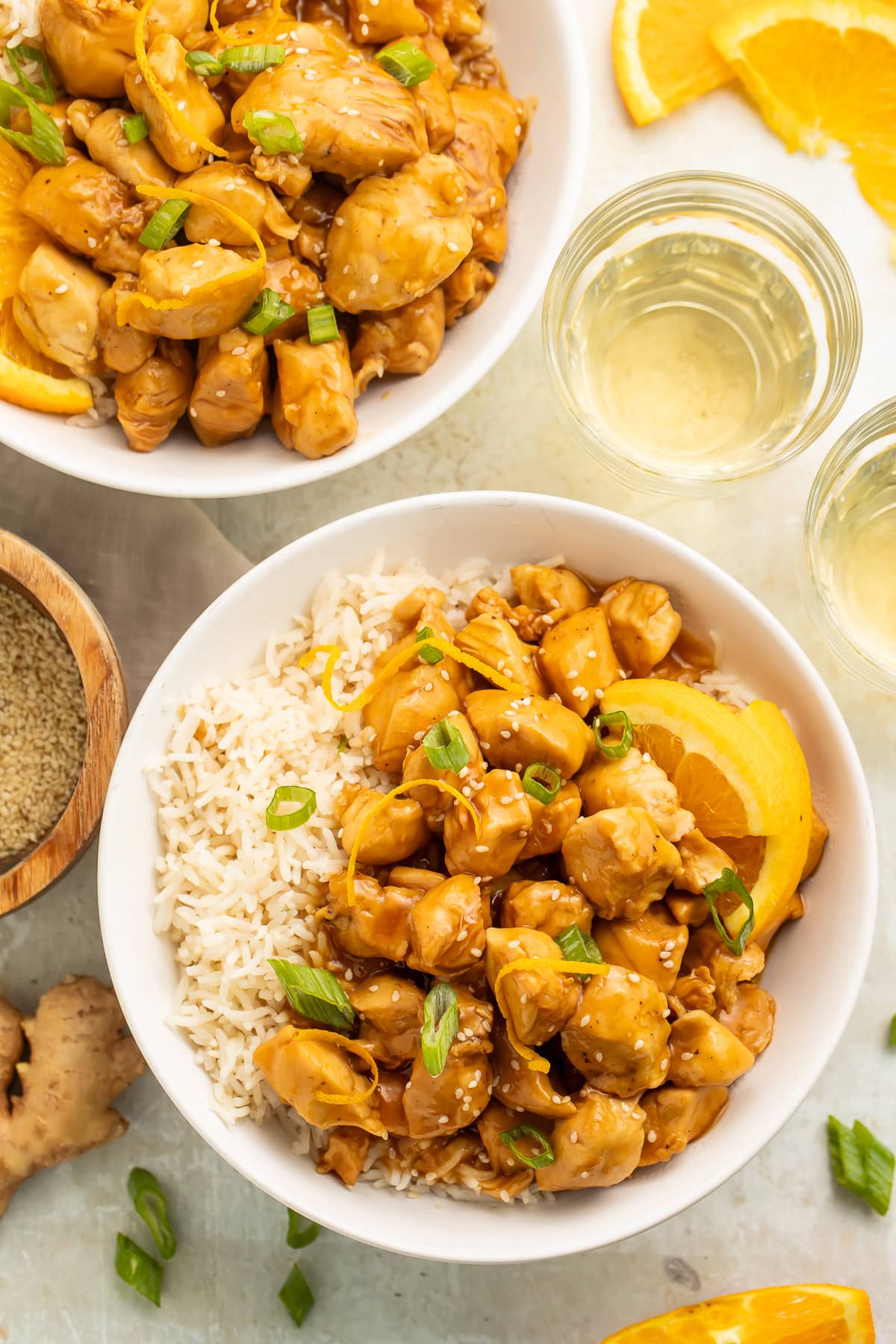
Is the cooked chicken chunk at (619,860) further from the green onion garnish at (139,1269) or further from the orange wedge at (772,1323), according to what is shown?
the green onion garnish at (139,1269)

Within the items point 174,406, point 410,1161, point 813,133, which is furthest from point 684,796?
point 813,133

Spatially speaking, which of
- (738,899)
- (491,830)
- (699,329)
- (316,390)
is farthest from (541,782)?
(699,329)

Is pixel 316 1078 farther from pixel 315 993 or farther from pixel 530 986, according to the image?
pixel 530 986

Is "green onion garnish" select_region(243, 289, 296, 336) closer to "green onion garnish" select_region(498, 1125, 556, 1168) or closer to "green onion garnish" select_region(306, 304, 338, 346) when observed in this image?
"green onion garnish" select_region(306, 304, 338, 346)

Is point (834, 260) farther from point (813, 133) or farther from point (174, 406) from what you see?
point (174, 406)

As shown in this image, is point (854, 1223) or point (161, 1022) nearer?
point (161, 1022)

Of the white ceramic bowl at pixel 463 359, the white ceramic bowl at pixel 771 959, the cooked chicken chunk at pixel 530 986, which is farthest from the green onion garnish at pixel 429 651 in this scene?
the cooked chicken chunk at pixel 530 986
